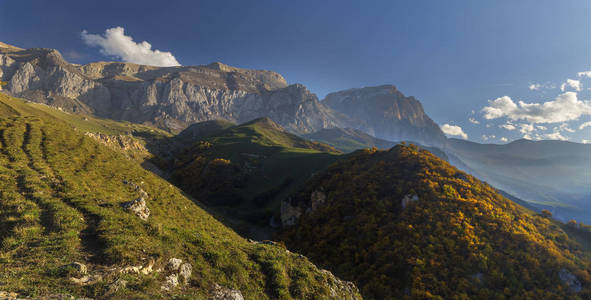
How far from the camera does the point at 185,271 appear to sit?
48.1 feet

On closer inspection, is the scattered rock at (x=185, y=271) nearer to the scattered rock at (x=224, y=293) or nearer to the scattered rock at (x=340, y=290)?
the scattered rock at (x=224, y=293)

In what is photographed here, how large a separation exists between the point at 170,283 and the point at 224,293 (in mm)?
3626

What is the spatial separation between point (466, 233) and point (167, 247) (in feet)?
149

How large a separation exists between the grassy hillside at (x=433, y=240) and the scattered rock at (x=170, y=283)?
A: 30.0 m

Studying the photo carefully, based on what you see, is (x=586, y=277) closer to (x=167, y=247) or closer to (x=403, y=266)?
(x=403, y=266)

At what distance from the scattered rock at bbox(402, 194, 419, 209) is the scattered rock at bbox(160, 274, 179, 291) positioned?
44737mm

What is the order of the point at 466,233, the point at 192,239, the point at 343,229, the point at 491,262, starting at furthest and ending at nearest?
the point at 343,229 → the point at 466,233 → the point at 491,262 → the point at 192,239

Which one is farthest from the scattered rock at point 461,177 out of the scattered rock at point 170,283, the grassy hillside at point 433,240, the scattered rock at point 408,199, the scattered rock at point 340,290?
the scattered rock at point 170,283

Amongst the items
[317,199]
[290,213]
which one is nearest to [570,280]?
[317,199]

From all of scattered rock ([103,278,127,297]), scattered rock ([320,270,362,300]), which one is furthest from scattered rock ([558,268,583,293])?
scattered rock ([103,278,127,297])

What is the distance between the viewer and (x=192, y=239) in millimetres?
18312

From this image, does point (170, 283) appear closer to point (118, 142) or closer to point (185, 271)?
point (185, 271)

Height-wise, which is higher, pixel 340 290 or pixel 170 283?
pixel 170 283

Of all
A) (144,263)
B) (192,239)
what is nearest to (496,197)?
(192,239)
